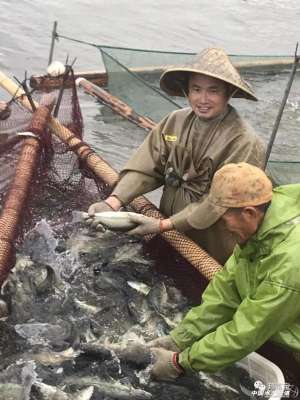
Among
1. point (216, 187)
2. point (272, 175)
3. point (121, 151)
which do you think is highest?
point (216, 187)

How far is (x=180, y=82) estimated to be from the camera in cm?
489

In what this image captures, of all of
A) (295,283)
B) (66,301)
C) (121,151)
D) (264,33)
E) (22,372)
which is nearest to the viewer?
(295,283)

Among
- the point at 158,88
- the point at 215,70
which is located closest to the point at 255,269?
the point at 215,70

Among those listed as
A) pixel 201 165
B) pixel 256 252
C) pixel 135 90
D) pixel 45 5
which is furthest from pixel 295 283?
pixel 45 5

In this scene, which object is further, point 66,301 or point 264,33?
point 264,33

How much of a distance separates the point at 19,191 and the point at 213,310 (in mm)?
2106

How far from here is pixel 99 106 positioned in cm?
1073

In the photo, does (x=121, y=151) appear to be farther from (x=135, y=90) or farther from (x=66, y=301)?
(x=66, y=301)

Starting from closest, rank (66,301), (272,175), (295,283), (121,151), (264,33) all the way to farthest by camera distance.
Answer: (295,283) → (66,301) → (272,175) → (121,151) → (264,33)

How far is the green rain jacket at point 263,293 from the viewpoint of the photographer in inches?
122

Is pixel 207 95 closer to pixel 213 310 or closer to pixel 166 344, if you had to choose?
pixel 213 310

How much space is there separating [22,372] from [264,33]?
17.2m

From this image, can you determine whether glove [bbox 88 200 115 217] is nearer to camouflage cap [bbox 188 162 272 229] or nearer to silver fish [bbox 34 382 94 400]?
silver fish [bbox 34 382 94 400]

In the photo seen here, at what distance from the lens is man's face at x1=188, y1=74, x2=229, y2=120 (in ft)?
14.7
